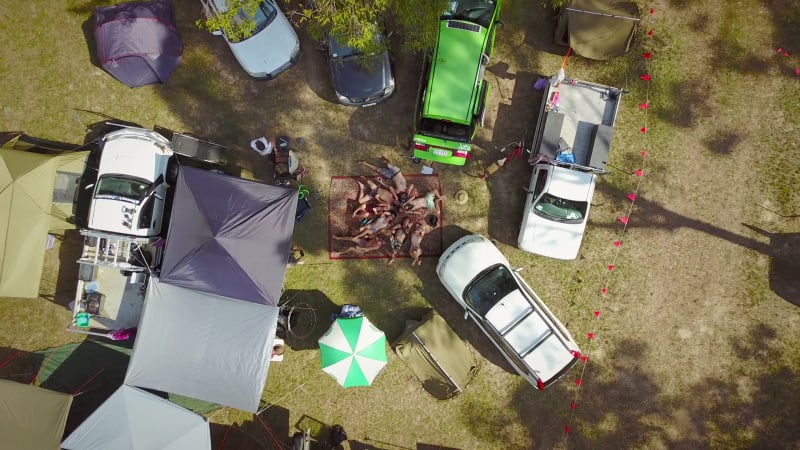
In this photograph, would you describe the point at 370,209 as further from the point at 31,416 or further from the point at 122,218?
the point at 31,416

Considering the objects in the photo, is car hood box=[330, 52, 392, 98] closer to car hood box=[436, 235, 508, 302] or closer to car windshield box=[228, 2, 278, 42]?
→ car windshield box=[228, 2, 278, 42]

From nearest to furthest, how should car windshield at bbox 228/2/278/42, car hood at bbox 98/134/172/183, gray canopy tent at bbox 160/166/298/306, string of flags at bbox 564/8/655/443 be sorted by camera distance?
1. gray canopy tent at bbox 160/166/298/306
2. car hood at bbox 98/134/172/183
3. car windshield at bbox 228/2/278/42
4. string of flags at bbox 564/8/655/443

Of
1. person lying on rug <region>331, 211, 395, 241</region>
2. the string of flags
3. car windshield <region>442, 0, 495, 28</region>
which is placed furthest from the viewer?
the string of flags

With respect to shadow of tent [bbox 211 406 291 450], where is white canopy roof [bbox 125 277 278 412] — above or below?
above

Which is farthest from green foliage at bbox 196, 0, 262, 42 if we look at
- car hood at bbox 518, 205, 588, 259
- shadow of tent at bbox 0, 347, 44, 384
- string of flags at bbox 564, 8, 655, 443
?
string of flags at bbox 564, 8, 655, 443

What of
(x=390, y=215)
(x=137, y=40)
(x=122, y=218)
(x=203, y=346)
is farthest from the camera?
(x=390, y=215)

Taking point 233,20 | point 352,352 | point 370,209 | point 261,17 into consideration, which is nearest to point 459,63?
point 370,209
